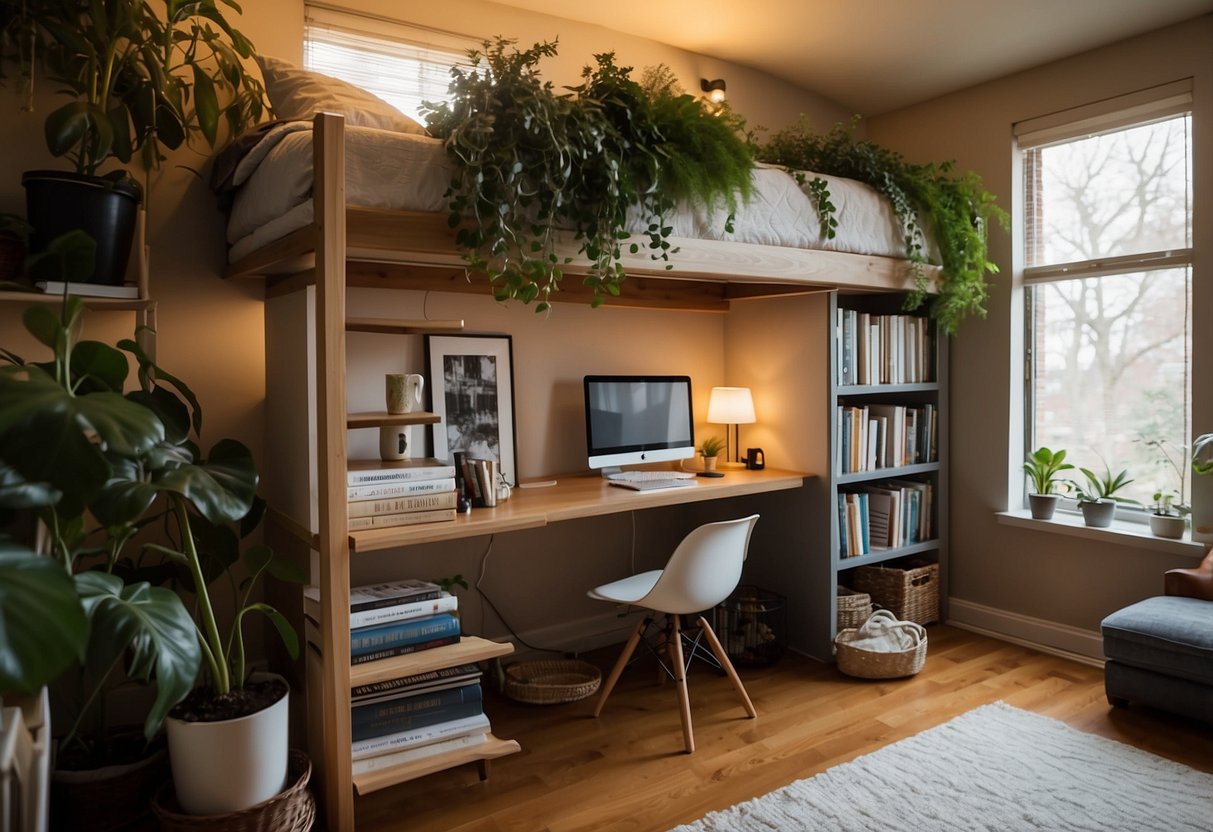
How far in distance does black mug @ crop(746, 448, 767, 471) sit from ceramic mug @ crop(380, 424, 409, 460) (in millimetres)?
1598

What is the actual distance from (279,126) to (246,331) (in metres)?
0.71

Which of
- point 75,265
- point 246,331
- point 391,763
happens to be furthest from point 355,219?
point 391,763

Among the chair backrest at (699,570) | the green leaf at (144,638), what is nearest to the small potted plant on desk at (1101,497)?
the chair backrest at (699,570)

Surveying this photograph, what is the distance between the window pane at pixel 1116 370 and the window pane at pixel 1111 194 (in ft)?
0.47

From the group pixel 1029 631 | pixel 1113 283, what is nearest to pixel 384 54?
pixel 1113 283

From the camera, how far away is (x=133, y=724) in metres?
2.40

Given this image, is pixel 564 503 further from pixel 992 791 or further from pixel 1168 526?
pixel 1168 526

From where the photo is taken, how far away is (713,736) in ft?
8.93

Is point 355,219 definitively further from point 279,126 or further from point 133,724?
point 133,724

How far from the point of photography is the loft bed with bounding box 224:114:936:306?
208cm

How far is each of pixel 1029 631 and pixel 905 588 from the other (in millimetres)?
556

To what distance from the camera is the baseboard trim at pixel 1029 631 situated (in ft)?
11.0

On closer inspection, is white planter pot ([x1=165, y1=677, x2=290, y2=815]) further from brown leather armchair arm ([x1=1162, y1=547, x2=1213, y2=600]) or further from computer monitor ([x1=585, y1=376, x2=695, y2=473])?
brown leather armchair arm ([x1=1162, y1=547, x2=1213, y2=600])

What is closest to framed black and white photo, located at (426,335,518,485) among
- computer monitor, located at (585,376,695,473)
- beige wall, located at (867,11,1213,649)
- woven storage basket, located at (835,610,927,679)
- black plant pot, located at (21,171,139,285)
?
computer monitor, located at (585,376,695,473)
